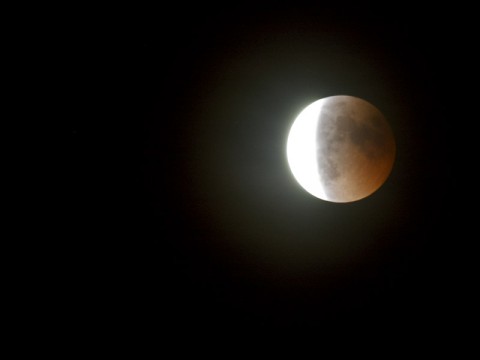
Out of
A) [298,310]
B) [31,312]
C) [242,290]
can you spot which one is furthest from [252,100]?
[31,312]

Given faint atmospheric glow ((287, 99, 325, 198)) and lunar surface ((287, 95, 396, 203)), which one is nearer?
lunar surface ((287, 95, 396, 203))

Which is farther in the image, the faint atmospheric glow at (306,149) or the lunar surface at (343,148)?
the faint atmospheric glow at (306,149)

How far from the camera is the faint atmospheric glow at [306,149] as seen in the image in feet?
9.91

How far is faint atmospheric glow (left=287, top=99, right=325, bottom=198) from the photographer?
3020 mm

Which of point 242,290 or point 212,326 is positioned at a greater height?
point 242,290

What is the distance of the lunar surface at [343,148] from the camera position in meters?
2.86

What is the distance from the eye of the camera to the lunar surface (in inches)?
113

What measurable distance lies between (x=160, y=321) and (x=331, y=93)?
2921 millimetres

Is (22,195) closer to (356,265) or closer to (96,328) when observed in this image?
(96,328)

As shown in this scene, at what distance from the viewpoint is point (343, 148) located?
2887mm

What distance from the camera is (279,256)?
3900 mm

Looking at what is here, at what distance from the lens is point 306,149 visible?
9.98 ft

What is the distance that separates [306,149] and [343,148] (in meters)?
0.30

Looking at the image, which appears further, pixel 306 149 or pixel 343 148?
pixel 306 149
